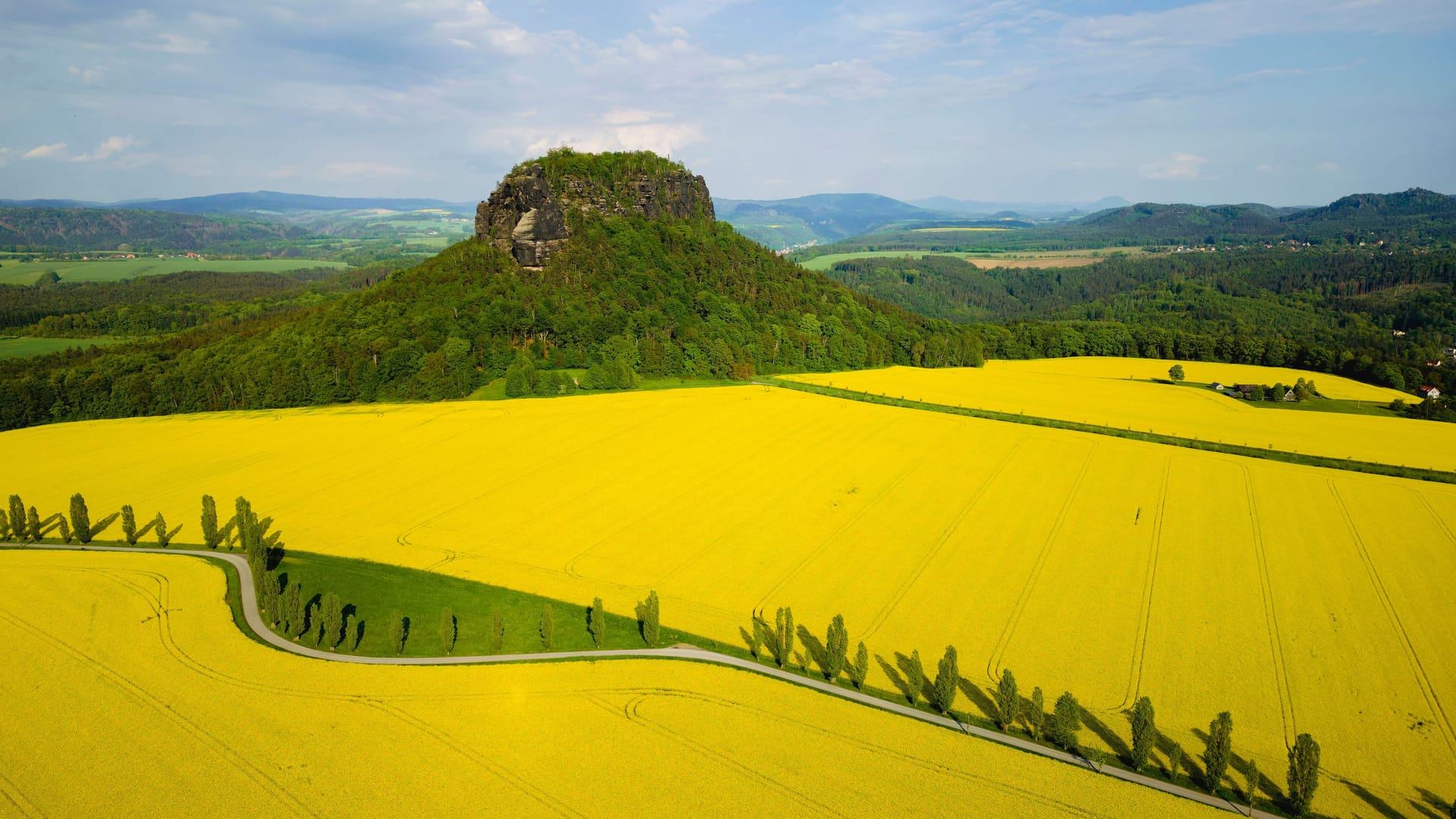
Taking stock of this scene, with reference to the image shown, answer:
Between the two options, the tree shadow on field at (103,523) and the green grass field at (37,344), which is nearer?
the tree shadow on field at (103,523)

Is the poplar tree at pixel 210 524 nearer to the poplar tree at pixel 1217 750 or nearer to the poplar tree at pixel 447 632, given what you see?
the poplar tree at pixel 447 632

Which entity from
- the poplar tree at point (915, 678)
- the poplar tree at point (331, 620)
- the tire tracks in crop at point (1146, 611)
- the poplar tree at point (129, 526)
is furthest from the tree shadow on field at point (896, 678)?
the poplar tree at point (129, 526)

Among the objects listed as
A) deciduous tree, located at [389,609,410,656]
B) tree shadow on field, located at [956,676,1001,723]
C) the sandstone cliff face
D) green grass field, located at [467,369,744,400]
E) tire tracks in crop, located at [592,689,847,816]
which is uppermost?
the sandstone cliff face

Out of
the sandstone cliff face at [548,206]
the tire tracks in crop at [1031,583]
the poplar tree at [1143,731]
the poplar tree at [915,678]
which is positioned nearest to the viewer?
the poplar tree at [1143,731]

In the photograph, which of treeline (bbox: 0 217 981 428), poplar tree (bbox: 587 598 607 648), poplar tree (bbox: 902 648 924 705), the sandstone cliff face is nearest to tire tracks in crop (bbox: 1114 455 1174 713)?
poplar tree (bbox: 902 648 924 705)

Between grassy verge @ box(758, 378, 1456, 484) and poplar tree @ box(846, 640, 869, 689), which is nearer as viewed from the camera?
poplar tree @ box(846, 640, 869, 689)

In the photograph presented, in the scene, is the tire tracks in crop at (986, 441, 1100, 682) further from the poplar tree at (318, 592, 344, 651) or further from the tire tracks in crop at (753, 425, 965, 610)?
the poplar tree at (318, 592, 344, 651)

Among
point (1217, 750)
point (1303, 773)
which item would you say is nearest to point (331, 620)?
point (1217, 750)
